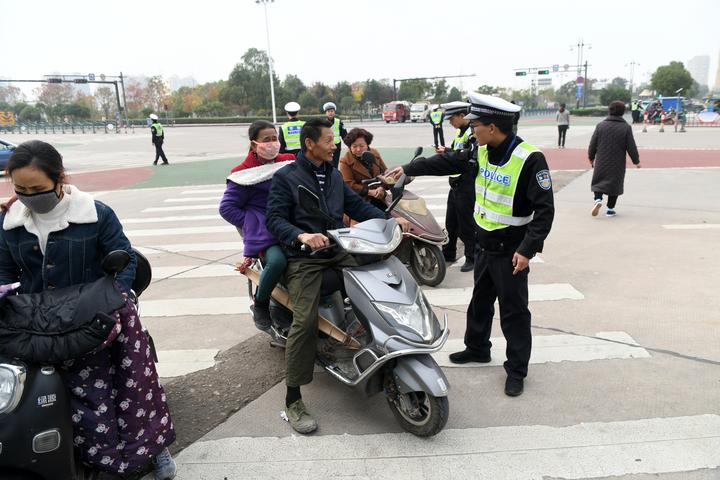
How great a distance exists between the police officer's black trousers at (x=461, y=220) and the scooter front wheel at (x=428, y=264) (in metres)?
0.54

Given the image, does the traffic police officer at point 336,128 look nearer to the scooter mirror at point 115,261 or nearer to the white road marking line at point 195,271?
the white road marking line at point 195,271

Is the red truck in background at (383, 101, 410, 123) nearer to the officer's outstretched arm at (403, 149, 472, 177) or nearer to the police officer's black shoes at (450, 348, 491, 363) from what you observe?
the officer's outstretched arm at (403, 149, 472, 177)

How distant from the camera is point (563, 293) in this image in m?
5.30

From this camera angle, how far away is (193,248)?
768 cm

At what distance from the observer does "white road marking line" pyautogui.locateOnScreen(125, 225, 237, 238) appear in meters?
8.64

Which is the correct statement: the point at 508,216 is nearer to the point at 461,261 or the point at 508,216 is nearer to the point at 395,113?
the point at 461,261

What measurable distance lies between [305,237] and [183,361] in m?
1.82

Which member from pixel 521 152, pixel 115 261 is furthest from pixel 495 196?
pixel 115 261

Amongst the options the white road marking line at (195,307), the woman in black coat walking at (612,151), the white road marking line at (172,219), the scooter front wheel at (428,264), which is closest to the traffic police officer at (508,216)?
the scooter front wheel at (428,264)

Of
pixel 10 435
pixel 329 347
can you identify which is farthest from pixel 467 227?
pixel 10 435

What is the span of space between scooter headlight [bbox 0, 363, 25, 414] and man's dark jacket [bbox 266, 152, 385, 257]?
1.49 meters

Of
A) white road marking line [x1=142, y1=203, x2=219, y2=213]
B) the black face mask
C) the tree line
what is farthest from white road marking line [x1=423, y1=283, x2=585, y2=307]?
the tree line

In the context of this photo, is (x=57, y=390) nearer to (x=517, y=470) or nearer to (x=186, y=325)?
(x=517, y=470)

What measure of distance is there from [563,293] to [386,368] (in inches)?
A: 115
